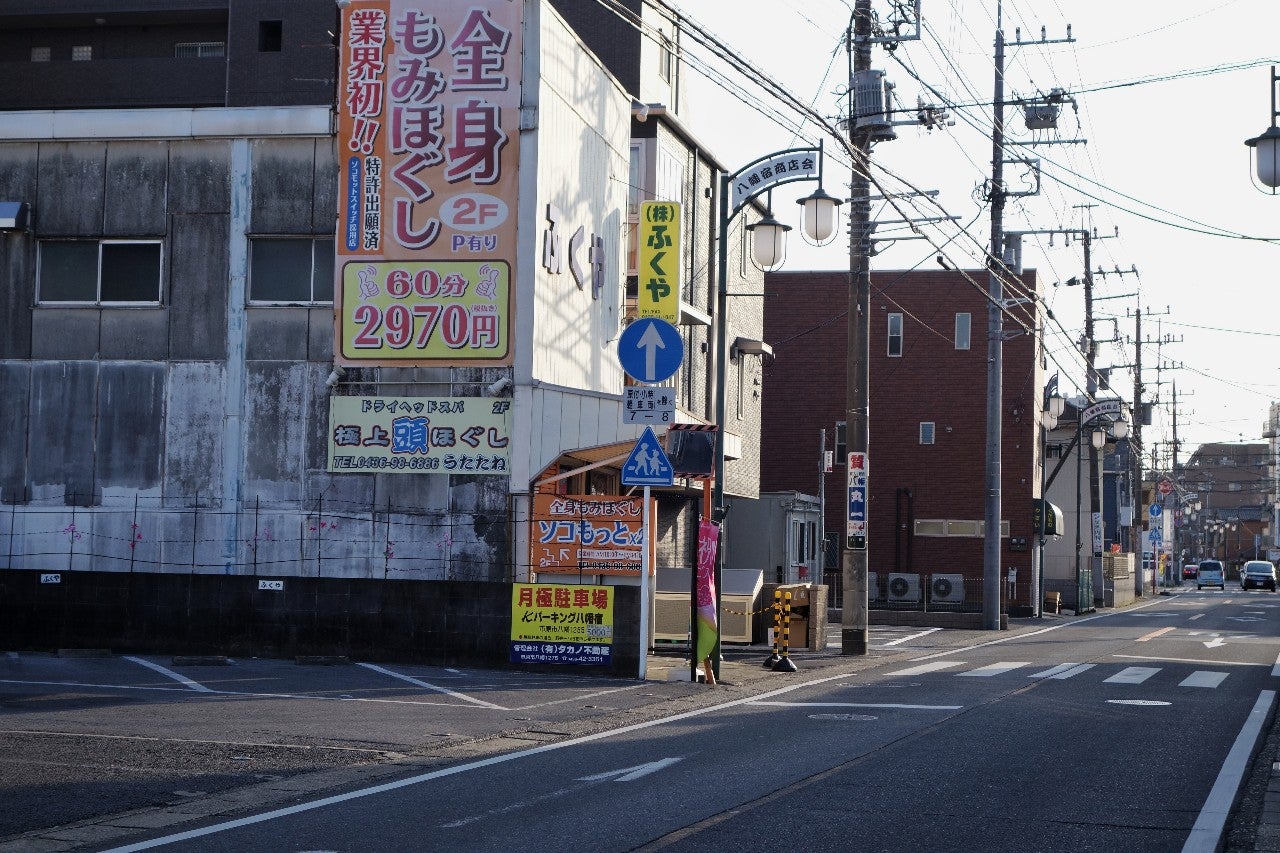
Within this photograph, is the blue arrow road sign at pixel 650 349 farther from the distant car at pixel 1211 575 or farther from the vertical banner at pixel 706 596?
the distant car at pixel 1211 575

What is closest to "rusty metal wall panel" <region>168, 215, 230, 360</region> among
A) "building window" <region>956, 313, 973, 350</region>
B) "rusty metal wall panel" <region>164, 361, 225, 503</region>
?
"rusty metal wall panel" <region>164, 361, 225, 503</region>

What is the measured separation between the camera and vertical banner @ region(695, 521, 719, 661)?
1833 centimetres

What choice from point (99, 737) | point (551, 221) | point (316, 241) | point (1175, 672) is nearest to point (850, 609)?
point (1175, 672)

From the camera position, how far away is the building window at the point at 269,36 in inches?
1704

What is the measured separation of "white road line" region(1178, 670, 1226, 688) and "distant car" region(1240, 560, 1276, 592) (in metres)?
70.0

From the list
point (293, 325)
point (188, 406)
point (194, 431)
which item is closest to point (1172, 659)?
point (293, 325)

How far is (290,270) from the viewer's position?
2188 centimetres

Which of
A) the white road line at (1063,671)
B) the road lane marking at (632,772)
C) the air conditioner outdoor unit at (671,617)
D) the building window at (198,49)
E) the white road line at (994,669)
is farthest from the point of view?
the building window at (198,49)

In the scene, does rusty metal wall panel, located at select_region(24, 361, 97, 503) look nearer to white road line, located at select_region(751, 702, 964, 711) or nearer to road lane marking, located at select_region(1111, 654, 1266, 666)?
white road line, located at select_region(751, 702, 964, 711)

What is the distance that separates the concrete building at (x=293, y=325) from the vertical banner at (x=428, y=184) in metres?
0.03

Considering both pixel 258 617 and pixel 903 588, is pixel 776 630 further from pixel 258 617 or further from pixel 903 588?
pixel 903 588

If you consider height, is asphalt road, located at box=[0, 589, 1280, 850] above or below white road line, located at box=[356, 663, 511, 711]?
above

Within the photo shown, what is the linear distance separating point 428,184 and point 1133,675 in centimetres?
1284

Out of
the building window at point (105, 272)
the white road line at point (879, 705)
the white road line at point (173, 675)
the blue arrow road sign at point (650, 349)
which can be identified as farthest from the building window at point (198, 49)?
the white road line at point (879, 705)
